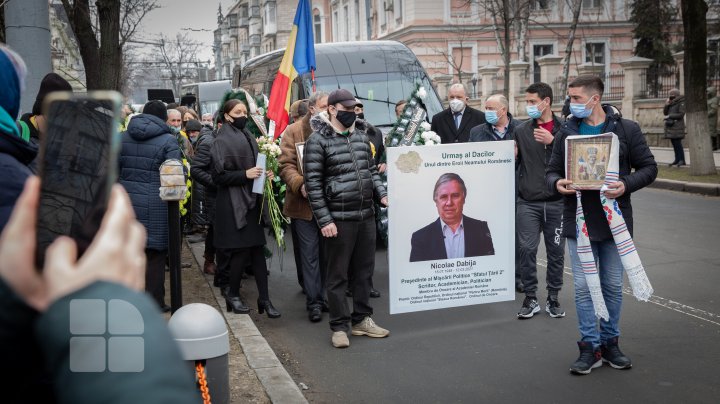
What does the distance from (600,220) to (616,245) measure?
0.20 m

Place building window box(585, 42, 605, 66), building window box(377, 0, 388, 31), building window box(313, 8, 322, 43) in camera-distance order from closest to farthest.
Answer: building window box(585, 42, 605, 66)
building window box(377, 0, 388, 31)
building window box(313, 8, 322, 43)

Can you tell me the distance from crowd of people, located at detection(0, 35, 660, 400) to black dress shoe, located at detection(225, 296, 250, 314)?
11 mm

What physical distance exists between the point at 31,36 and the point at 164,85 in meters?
107

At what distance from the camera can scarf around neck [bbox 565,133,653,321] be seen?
5.58 meters

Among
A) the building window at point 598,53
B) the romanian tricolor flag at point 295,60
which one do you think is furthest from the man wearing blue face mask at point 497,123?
the building window at point 598,53

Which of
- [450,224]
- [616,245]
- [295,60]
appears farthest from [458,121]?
[616,245]

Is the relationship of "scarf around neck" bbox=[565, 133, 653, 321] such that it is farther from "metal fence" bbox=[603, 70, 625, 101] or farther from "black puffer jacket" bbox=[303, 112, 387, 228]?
"metal fence" bbox=[603, 70, 625, 101]

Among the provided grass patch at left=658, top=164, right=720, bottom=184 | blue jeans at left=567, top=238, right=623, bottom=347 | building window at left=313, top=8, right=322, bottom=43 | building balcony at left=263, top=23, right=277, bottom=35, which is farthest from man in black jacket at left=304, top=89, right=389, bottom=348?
building balcony at left=263, top=23, right=277, bottom=35

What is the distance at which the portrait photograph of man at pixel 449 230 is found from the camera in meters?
7.02

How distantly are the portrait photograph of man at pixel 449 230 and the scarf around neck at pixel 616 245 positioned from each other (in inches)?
56.2

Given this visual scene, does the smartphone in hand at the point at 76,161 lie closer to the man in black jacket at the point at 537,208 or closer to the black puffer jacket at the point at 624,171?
the black puffer jacket at the point at 624,171

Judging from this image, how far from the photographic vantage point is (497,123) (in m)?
8.22

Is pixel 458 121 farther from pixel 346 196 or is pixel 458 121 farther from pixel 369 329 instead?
pixel 369 329

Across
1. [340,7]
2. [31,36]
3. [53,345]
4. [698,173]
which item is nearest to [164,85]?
[340,7]
